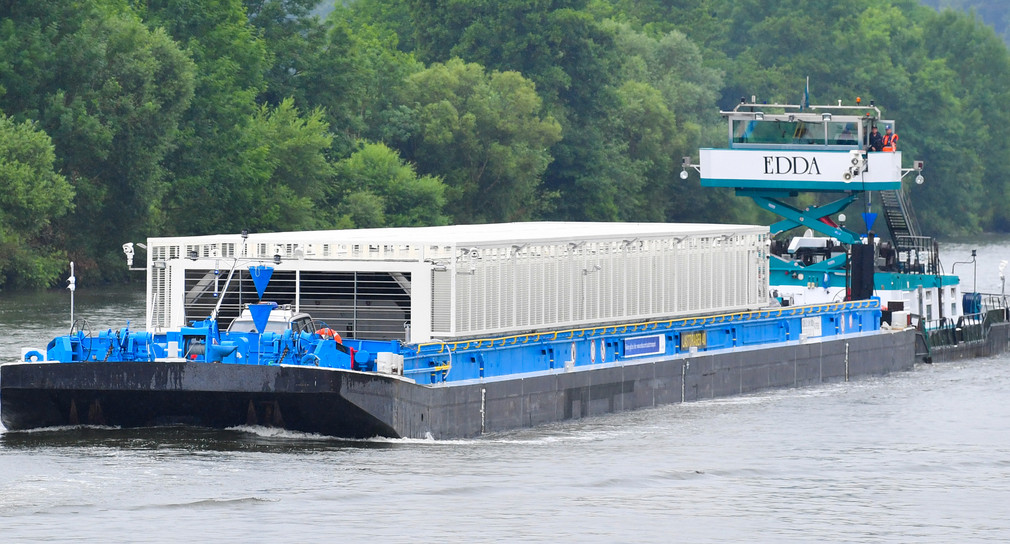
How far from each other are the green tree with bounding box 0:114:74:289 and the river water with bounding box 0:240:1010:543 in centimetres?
3593

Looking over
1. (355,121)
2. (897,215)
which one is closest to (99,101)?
(355,121)

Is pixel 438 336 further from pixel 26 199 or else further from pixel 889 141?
pixel 26 199

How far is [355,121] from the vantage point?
92.6 metres

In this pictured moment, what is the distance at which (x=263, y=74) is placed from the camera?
9225 cm

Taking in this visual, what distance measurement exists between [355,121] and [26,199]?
2721cm

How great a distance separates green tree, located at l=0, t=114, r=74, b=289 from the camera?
67250 millimetres

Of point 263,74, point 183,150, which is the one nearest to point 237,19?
point 263,74

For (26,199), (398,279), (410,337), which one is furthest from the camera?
(26,199)

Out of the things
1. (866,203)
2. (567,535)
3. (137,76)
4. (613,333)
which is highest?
(137,76)

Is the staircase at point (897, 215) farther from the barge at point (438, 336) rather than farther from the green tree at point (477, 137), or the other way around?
the green tree at point (477, 137)

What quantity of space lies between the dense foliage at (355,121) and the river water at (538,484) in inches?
1512

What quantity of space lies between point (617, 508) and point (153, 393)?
26.5 ft

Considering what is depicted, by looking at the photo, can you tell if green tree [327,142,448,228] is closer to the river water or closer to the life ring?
the river water

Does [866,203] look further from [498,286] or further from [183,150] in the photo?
[183,150]
